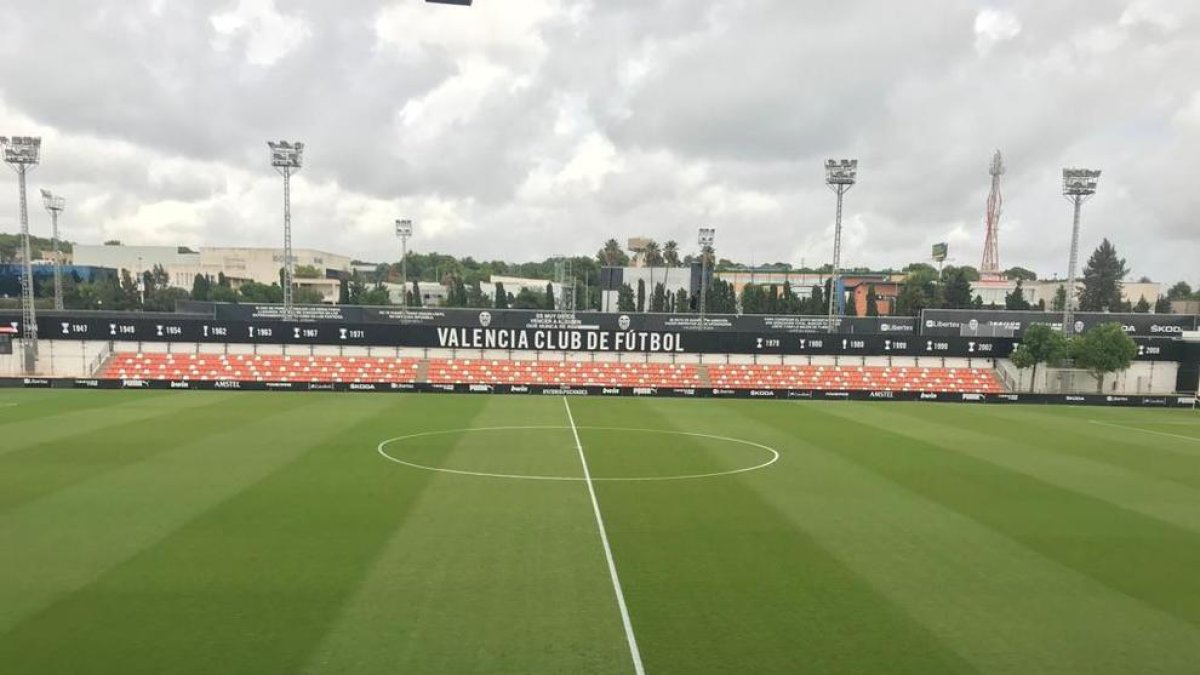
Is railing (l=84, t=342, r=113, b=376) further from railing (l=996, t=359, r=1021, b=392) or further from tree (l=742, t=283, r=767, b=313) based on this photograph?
tree (l=742, t=283, r=767, b=313)

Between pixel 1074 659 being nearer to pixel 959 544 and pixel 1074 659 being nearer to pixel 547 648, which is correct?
pixel 959 544

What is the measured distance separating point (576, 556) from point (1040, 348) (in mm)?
42249

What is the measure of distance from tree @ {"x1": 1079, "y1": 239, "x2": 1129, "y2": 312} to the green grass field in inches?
4664

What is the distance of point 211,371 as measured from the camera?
44.6 m

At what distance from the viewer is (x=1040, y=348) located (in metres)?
44.5

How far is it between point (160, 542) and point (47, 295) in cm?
12135

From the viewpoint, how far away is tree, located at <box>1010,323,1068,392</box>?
44.1m

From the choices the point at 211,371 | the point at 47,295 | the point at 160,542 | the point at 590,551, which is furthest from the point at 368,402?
the point at 47,295

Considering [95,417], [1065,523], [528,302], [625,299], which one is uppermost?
[625,299]

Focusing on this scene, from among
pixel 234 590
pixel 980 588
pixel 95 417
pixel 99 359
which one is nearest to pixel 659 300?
pixel 99 359

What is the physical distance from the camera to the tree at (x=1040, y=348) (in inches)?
1737

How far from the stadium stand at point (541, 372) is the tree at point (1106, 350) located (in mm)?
5034

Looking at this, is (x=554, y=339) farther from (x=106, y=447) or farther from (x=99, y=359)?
(x=106, y=447)

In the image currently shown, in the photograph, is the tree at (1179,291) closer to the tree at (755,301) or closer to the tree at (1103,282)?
the tree at (1103,282)
